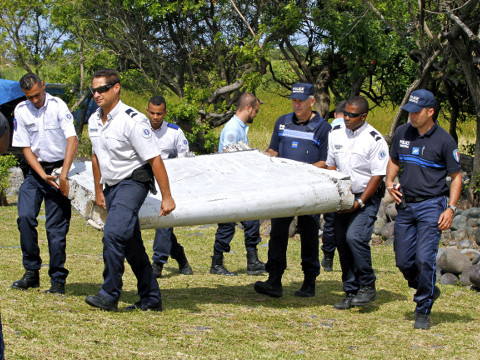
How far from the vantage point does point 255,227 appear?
7.80 metres

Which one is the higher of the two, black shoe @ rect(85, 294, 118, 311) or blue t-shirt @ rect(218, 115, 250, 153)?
blue t-shirt @ rect(218, 115, 250, 153)

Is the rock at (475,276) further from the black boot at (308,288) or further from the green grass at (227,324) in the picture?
the black boot at (308,288)

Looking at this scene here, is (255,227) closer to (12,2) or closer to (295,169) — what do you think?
(295,169)

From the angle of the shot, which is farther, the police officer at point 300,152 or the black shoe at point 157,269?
the black shoe at point 157,269

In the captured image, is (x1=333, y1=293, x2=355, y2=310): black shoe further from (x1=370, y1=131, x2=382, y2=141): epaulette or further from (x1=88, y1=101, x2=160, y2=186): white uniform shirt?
(x1=88, y1=101, x2=160, y2=186): white uniform shirt

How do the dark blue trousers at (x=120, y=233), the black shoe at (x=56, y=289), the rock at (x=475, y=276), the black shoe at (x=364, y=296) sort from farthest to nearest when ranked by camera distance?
the rock at (x=475, y=276), the black shoe at (x=364, y=296), the black shoe at (x=56, y=289), the dark blue trousers at (x=120, y=233)

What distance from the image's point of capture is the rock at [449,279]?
7.52m

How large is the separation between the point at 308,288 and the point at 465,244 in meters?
4.91

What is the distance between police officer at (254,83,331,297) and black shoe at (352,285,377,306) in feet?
1.95

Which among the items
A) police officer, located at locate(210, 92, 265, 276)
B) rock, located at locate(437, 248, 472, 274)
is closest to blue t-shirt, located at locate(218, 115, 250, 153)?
police officer, located at locate(210, 92, 265, 276)

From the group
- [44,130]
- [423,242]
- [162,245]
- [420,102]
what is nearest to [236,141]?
[162,245]

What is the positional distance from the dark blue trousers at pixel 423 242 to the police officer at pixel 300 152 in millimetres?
1010

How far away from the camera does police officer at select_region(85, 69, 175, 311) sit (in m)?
4.91

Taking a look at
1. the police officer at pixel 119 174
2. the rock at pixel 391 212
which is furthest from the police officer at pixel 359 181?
the rock at pixel 391 212
